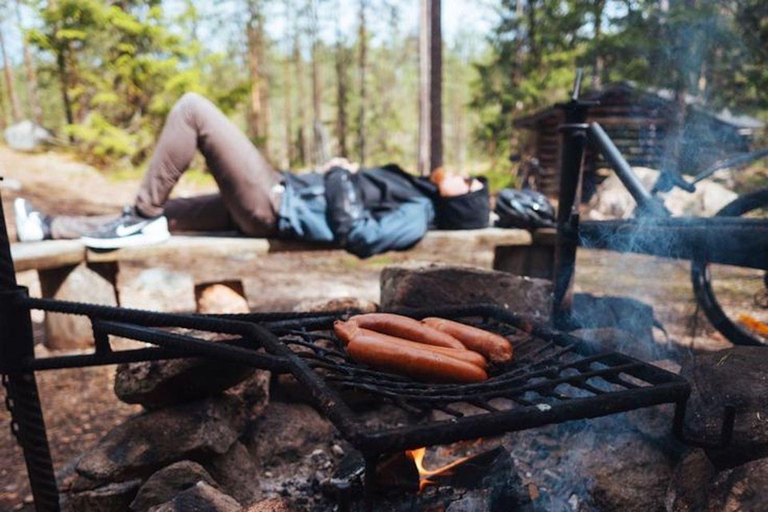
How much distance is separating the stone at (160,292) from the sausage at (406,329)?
439cm

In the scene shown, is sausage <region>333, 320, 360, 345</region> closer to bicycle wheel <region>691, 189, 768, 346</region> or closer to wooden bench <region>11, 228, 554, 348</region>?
bicycle wheel <region>691, 189, 768, 346</region>

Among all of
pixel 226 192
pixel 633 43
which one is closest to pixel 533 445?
pixel 226 192

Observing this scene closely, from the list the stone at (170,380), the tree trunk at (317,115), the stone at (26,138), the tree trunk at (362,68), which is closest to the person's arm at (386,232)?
the stone at (170,380)

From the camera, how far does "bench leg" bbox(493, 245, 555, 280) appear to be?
5.08m

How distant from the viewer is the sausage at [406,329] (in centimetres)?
178

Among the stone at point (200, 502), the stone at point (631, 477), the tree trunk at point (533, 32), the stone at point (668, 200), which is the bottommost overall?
the stone at point (668, 200)

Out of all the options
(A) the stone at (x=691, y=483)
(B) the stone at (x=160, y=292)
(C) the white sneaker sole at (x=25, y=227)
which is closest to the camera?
(A) the stone at (x=691, y=483)

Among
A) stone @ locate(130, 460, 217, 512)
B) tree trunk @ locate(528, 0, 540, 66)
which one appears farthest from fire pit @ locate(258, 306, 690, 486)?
tree trunk @ locate(528, 0, 540, 66)

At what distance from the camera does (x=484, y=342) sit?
5.75 feet

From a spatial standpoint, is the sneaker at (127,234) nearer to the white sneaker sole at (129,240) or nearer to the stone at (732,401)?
the white sneaker sole at (129,240)

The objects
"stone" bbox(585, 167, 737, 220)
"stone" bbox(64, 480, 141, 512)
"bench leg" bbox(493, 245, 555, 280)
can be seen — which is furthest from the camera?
"stone" bbox(585, 167, 737, 220)

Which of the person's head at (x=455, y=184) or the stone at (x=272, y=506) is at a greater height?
the person's head at (x=455, y=184)

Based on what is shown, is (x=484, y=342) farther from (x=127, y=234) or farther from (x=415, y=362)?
(x=127, y=234)

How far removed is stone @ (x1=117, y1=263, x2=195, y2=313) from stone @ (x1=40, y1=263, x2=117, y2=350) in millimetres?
1136
